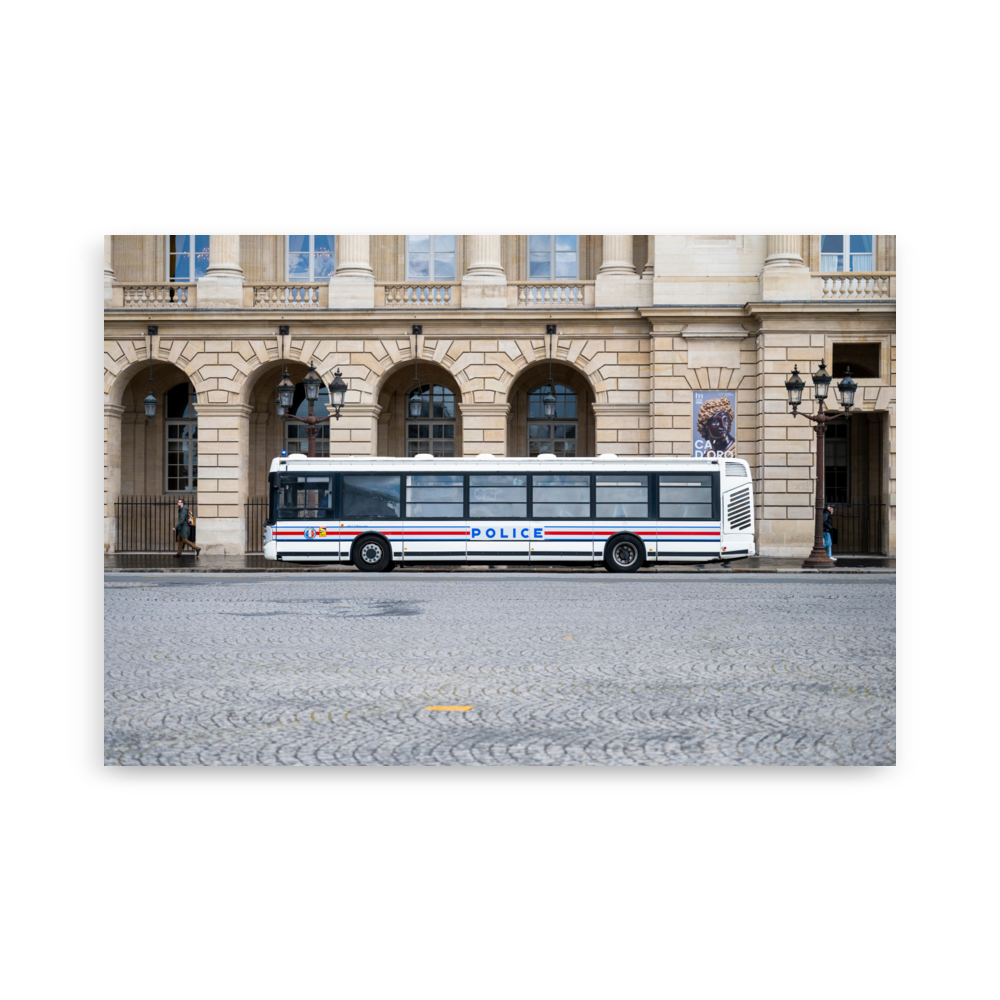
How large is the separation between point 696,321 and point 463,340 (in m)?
7.10

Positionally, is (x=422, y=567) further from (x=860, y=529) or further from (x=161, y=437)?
Result: (x=860, y=529)

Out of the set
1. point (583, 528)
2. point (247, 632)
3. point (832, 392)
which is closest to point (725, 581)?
point (583, 528)

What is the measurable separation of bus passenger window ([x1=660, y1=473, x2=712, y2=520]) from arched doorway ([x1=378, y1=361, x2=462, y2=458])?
40.2 feet

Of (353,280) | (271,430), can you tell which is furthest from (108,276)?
(353,280)

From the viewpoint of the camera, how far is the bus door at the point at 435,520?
23641 mm

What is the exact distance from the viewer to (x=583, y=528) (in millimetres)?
23578

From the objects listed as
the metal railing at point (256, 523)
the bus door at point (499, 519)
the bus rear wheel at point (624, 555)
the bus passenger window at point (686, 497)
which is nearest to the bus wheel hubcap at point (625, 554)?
the bus rear wheel at point (624, 555)

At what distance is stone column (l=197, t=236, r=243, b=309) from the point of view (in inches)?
1238

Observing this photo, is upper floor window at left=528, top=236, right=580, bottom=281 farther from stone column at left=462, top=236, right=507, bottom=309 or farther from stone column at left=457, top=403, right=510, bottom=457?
stone column at left=457, top=403, right=510, bottom=457

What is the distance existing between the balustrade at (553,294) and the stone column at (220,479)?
926cm

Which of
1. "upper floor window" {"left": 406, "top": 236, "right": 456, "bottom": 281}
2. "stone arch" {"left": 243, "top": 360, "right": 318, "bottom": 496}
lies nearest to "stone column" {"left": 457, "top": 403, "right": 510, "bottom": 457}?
"upper floor window" {"left": 406, "top": 236, "right": 456, "bottom": 281}

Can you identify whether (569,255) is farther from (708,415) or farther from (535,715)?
(535,715)

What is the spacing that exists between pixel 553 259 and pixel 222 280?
1065 cm

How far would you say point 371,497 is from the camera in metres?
23.9
